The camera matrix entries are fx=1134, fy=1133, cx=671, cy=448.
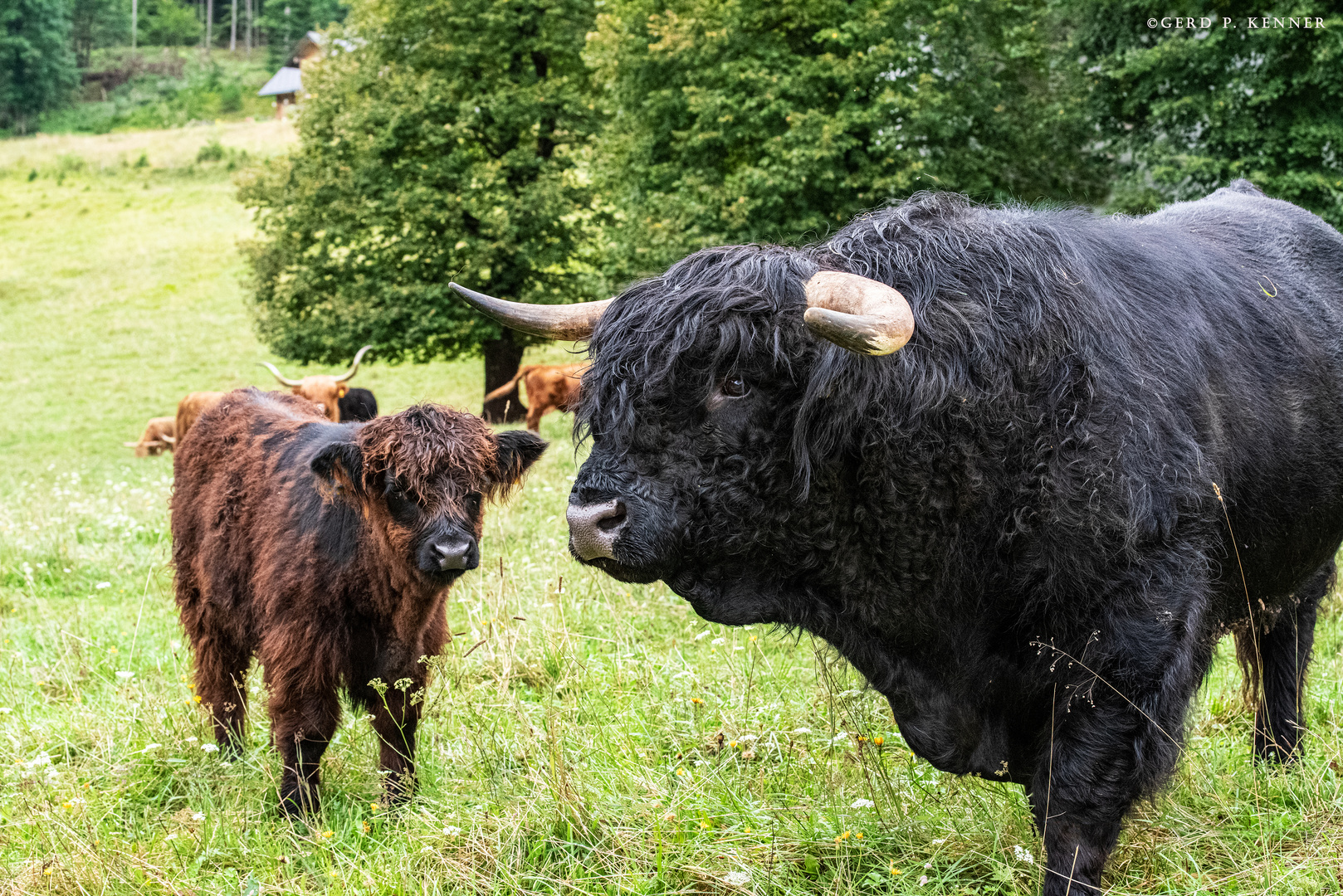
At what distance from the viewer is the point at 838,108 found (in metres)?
19.2

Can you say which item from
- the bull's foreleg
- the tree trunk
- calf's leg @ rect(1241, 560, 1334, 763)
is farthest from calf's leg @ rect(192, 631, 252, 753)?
the tree trunk

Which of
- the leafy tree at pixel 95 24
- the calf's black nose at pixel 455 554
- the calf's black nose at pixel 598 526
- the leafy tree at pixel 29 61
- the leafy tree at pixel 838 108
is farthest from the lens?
the leafy tree at pixel 95 24

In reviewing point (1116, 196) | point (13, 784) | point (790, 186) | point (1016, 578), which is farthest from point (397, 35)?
point (1016, 578)

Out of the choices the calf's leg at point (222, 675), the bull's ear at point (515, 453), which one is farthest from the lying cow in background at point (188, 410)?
the bull's ear at point (515, 453)

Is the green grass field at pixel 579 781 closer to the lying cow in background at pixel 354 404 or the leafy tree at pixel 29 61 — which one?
the lying cow in background at pixel 354 404

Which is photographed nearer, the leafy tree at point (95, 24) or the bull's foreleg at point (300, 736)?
the bull's foreleg at point (300, 736)

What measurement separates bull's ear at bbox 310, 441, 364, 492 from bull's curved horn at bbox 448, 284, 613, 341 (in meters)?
1.52

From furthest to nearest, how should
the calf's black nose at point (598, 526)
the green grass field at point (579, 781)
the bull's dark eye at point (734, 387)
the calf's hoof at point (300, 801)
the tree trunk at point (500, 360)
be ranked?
the tree trunk at point (500, 360) < the calf's hoof at point (300, 801) < the green grass field at point (579, 781) < the bull's dark eye at point (734, 387) < the calf's black nose at point (598, 526)

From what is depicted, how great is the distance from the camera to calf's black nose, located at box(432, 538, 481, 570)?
14.4 ft

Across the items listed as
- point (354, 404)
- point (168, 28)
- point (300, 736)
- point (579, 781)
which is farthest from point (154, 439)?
point (168, 28)

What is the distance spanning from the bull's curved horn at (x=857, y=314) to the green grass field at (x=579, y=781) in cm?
134

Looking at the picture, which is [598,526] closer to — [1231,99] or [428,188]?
[1231,99]

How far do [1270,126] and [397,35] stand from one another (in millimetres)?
15764

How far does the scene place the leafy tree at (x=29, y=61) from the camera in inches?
2872
